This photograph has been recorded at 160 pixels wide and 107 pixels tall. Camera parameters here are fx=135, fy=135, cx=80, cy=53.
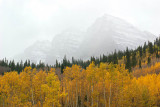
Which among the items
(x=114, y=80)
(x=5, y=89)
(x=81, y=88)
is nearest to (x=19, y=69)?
(x=81, y=88)

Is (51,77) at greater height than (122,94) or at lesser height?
greater

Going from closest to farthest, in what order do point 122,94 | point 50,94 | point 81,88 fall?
point 50,94 < point 122,94 < point 81,88

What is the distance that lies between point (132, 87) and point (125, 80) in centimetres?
351

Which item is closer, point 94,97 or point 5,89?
point 5,89

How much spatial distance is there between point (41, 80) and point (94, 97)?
1820 centimetres

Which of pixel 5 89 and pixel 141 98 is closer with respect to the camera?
pixel 5 89

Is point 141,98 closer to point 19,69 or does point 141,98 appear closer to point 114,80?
point 114,80

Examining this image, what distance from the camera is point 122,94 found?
1515 inches

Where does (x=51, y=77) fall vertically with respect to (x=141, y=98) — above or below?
above

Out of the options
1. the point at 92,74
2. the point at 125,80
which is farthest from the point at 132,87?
the point at 92,74

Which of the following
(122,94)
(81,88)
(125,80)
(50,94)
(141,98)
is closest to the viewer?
(50,94)

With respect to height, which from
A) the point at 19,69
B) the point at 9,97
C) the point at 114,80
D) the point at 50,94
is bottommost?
the point at 19,69

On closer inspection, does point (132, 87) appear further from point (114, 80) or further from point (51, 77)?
point (51, 77)

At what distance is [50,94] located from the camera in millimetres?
34750
